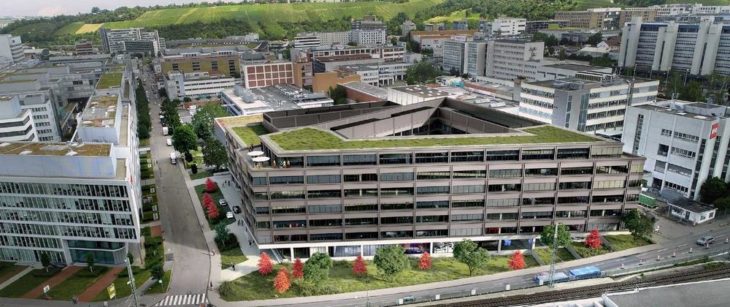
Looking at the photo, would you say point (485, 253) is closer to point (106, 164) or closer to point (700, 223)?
point (700, 223)

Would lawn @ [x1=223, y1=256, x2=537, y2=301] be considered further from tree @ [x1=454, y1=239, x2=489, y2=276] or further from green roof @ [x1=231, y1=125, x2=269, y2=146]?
green roof @ [x1=231, y1=125, x2=269, y2=146]

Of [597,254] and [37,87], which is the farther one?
[37,87]

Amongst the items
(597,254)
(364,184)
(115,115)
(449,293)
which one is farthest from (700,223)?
(115,115)

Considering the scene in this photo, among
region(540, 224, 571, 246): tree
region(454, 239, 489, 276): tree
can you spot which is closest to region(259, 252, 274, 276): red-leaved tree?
region(454, 239, 489, 276): tree

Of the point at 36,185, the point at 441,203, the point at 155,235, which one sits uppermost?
the point at 36,185

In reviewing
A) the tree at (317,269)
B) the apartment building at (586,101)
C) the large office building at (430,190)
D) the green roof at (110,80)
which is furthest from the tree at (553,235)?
the green roof at (110,80)

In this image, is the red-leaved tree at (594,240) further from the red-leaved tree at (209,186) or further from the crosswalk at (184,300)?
the red-leaved tree at (209,186)

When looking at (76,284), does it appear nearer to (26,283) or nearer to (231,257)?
(26,283)
